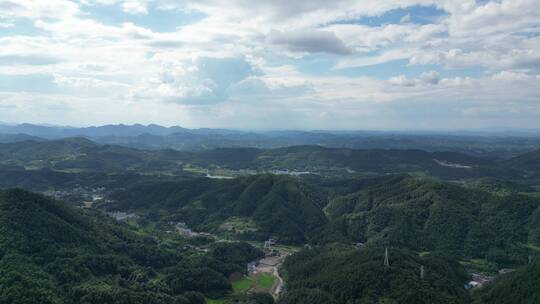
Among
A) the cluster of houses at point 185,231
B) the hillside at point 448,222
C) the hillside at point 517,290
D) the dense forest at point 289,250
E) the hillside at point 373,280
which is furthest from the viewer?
the cluster of houses at point 185,231

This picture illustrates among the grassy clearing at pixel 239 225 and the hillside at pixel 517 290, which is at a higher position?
the hillside at pixel 517 290

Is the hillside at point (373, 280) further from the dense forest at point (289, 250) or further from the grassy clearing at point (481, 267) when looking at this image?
the grassy clearing at point (481, 267)

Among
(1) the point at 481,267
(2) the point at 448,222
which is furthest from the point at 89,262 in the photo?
(2) the point at 448,222

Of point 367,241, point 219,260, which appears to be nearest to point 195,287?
point 219,260

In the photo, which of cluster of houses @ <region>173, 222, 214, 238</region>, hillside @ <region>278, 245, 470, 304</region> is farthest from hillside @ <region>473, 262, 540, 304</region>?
cluster of houses @ <region>173, 222, 214, 238</region>

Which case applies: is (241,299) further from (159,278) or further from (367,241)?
(367,241)

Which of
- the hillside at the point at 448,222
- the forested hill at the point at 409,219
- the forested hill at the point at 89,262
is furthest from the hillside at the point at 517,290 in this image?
the forested hill at the point at 89,262
